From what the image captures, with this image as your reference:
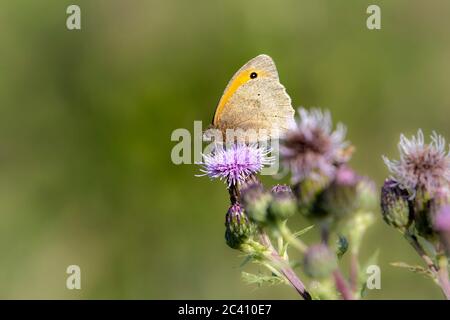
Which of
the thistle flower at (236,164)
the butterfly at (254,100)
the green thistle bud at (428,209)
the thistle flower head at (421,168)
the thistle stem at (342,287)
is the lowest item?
the thistle stem at (342,287)

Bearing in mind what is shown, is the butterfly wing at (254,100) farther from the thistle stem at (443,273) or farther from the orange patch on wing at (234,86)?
the thistle stem at (443,273)

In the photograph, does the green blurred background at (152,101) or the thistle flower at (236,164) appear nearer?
the thistle flower at (236,164)

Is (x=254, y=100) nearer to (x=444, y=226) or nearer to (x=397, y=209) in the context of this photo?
(x=397, y=209)

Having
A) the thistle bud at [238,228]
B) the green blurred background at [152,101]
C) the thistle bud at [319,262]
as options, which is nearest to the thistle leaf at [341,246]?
the thistle bud at [238,228]

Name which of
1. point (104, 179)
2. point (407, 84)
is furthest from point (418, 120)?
point (104, 179)

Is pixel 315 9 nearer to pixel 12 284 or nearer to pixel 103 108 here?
pixel 103 108

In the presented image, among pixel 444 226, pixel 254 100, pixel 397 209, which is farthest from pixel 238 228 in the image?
pixel 254 100

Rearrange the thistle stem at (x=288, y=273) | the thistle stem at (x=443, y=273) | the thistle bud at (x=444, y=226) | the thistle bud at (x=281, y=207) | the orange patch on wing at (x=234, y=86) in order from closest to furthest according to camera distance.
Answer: the thistle bud at (x=444, y=226) < the thistle stem at (x=443, y=273) < the thistle bud at (x=281, y=207) < the thistle stem at (x=288, y=273) < the orange patch on wing at (x=234, y=86)
